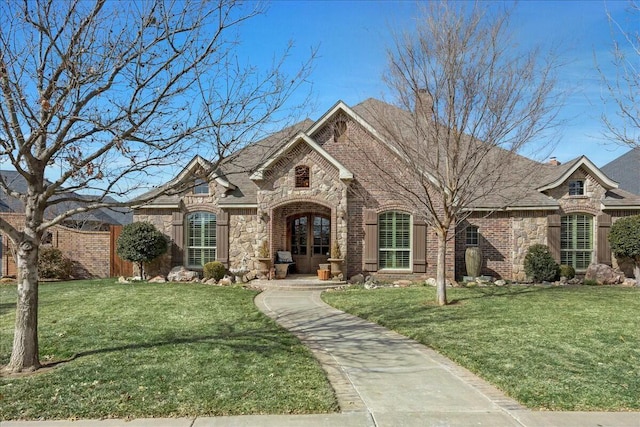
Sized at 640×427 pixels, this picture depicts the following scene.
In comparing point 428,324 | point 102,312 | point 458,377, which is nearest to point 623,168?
point 428,324

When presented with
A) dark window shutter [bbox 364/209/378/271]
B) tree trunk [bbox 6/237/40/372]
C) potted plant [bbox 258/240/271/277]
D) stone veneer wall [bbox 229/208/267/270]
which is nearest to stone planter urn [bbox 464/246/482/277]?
dark window shutter [bbox 364/209/378/271]

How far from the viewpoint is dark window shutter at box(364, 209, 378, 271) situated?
1531cm

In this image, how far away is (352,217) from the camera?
50.8ft

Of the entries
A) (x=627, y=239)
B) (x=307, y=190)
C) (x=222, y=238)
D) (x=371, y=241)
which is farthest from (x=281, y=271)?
(x=627, y=239)

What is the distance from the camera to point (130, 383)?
16.9ft


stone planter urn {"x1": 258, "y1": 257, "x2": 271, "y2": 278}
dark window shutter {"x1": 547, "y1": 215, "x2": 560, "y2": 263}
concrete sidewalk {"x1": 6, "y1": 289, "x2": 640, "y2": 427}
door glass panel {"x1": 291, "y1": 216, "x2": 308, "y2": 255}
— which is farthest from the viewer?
door glass panel {"x1": 291, "y1": 216, "x2": 308, "y2": 255}

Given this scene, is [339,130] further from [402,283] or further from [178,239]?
[178,239]

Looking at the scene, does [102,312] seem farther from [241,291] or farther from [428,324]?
[428,324]

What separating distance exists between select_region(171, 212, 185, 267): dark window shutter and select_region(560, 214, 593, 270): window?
13.9m

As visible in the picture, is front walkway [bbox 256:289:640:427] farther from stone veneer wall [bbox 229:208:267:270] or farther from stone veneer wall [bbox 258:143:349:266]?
stone veneer wall [bbox 229:208:267:270]

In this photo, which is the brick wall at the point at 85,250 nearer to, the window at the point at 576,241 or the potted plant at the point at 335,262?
the potted plant at the point at 335,262

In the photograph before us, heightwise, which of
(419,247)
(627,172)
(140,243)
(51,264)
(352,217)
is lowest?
(51,264)

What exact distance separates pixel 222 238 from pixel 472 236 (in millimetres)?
9110

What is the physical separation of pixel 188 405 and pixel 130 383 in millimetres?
1071
